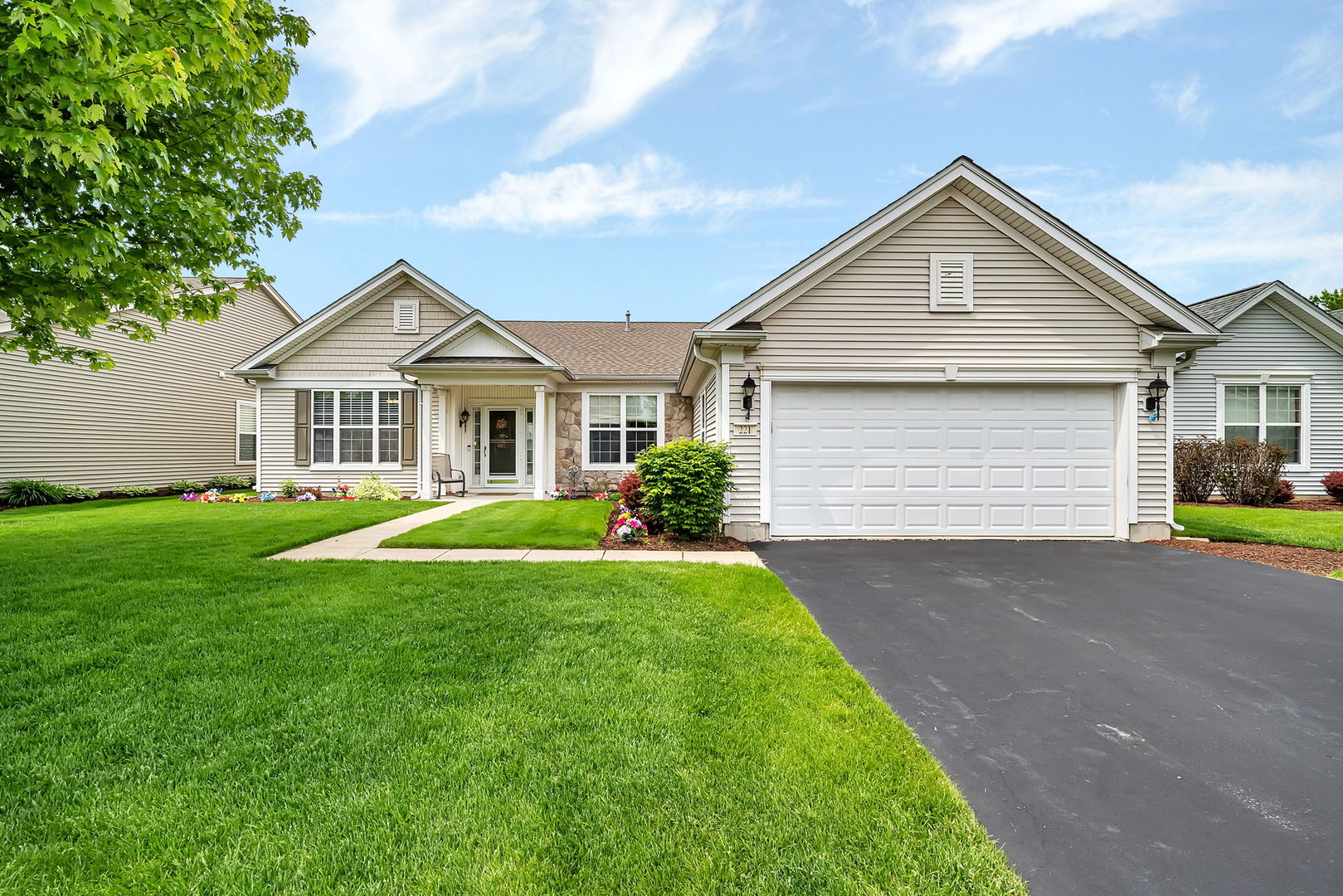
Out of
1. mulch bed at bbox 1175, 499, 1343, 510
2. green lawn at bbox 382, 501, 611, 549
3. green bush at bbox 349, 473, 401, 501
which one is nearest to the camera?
green lawn at bbox 382, 501, 611, 549

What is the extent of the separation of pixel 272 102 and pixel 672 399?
9200 millimetres

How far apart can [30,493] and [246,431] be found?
571 cm

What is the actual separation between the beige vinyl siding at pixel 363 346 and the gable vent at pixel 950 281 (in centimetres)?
1133

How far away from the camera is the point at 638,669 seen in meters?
3.43

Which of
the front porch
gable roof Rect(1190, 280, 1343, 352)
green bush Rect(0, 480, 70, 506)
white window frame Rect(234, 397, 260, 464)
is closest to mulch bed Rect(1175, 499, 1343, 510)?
gable roof Rect(1190, 280, 1343, 352)

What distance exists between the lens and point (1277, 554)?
742cm

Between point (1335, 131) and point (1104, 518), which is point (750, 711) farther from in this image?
point (1335, 131)

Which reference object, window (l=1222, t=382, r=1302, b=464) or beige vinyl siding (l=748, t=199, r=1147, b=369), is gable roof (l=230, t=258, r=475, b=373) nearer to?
beige vinyl siding (l=748, t=199, r=1147, b=369)

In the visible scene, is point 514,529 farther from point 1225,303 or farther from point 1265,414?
point 1225,303

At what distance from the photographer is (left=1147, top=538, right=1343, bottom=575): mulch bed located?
21.9 ft

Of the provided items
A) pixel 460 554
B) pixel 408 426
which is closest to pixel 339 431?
pixel 408 426

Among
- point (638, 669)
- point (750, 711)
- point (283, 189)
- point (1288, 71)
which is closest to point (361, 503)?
point (283, 189)

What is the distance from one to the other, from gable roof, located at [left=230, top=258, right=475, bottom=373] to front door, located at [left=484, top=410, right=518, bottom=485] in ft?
9.45

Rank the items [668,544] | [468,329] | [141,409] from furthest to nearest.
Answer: [141,409], [468,329], [668,544]
